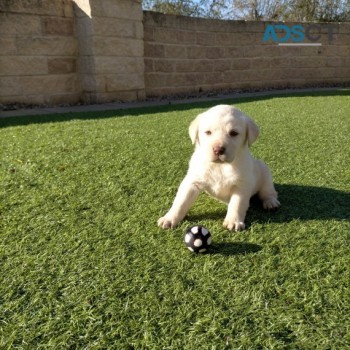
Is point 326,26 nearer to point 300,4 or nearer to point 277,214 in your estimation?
point 300,4

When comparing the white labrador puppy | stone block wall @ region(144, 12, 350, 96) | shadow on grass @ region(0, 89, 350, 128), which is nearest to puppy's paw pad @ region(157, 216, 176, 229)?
the white labrador puppy

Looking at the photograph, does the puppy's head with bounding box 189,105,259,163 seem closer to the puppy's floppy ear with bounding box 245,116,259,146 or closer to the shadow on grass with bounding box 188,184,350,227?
the puppy's floppy ear with bounding box 245,116,259,146

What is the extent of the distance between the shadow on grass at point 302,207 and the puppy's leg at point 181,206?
0.15 metres

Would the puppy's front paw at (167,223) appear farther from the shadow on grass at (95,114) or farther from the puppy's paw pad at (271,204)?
the shadow on grass at (95,114)

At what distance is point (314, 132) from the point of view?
531 centimetres

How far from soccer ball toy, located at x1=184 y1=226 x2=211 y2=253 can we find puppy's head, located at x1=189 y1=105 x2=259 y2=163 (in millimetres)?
491

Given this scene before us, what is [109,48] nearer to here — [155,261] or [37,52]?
[37,52]

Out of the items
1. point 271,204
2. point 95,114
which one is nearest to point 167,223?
point 271,204

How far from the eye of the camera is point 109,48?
310 inches

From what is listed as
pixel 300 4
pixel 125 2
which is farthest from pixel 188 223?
pixel 300 4

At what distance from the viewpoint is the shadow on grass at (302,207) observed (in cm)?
251

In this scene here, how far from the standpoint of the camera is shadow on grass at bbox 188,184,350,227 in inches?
98.9

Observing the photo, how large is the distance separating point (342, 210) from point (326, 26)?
1272 centimetres

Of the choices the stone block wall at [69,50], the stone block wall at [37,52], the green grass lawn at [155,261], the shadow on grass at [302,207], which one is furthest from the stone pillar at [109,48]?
the shadow on grass at [302,207]
